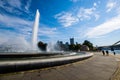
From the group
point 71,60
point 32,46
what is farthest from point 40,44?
point 71,60

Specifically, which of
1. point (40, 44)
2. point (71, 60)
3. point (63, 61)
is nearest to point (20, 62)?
point (63, 61)

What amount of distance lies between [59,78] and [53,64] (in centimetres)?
312

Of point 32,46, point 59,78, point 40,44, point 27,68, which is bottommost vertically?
point 59,78

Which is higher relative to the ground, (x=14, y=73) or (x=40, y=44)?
(x=40, y=44)

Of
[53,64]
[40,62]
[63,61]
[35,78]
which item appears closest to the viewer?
[35,78]

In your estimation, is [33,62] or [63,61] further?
[63,61]

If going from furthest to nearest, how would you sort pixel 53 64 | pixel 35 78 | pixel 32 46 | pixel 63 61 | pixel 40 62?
pixel 32 46, pixel 63 61, pixel 53 64, pixel 40 62, pixel 35 78

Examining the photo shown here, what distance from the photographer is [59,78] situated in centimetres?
788

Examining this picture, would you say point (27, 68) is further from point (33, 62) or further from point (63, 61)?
point (63, 61)

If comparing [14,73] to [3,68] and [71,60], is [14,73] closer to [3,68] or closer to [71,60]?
[3,68]

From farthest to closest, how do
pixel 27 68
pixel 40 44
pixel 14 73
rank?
1. pixel 40 44
2. pixel 27 68
3. pixel 14 73

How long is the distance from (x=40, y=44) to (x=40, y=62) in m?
96.0

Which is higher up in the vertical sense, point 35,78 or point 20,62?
point 20,62

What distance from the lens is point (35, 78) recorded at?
24.9 feet
